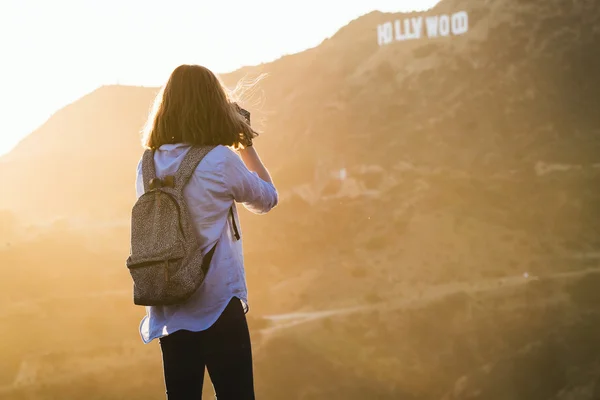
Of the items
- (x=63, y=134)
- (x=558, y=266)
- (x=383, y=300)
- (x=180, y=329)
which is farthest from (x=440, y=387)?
(x=180, y=329)

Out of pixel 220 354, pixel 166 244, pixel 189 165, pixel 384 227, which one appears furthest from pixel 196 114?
pixel 384 227

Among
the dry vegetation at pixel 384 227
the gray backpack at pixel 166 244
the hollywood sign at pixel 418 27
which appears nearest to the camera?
the gray backpack at pixel 166 244

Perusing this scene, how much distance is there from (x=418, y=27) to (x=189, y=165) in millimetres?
14621

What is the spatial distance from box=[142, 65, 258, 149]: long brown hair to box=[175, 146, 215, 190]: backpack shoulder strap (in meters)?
0.02

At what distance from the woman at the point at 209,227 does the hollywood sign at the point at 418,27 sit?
1387 centimetres

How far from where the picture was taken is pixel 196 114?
931 mm

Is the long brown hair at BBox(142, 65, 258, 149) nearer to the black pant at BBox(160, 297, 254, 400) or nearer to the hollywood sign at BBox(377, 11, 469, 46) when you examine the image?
the black pant at BBox(160, 297, 254, 400)

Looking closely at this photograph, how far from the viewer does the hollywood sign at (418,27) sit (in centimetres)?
1441

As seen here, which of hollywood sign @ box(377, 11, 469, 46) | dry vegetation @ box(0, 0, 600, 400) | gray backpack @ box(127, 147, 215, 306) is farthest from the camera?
hollywood sign @ box(377, 11, 469, 46)

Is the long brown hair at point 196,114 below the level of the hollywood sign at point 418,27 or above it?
below

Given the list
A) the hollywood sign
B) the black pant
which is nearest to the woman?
the black pant

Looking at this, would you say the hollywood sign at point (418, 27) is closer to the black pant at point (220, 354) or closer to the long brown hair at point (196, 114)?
the long brown hair at point (196, 114)

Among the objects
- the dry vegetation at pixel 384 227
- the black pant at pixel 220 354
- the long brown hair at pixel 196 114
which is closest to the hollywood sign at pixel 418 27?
the dry vegetation at pixel 384 227

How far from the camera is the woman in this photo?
90cm
